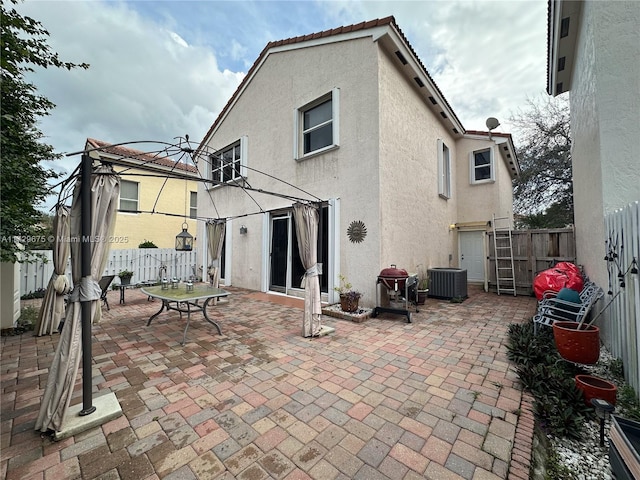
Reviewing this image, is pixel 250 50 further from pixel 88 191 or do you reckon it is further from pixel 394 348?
pixel 394 348

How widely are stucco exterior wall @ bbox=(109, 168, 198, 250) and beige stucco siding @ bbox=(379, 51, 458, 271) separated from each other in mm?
10262

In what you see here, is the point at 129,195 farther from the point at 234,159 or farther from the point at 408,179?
the point at 408,179

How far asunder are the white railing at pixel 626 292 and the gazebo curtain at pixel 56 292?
8.01m

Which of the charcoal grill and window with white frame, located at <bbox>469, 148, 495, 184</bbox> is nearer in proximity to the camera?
the charcoal grill

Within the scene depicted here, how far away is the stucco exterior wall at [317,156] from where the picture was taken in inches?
247

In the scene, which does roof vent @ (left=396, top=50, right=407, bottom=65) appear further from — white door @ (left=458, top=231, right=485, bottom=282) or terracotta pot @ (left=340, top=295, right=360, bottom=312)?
white door @ (left=458, top=231, right=485, bottom=282)

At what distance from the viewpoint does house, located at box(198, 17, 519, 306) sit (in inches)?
248

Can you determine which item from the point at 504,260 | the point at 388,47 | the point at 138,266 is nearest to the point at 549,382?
the point at 504,260

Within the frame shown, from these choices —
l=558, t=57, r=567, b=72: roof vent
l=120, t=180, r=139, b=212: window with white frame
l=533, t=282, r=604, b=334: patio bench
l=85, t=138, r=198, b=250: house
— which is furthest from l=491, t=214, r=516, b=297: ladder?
l=120, t=180, r=139, b=212: window with white frame

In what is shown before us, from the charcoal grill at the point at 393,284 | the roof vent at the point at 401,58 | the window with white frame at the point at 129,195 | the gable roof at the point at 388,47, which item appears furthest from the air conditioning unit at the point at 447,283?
the window with white frame at the point at 129,195

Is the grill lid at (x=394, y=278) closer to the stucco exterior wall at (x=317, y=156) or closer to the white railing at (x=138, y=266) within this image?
the stucco exterior wall at (x=317, y=156)

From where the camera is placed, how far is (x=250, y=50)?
9.45 meters

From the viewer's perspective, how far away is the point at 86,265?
2.36 metres

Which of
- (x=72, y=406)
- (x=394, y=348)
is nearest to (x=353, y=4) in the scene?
(x=394, y=348)
